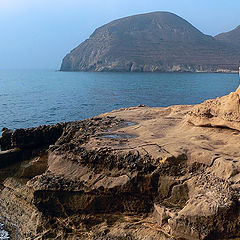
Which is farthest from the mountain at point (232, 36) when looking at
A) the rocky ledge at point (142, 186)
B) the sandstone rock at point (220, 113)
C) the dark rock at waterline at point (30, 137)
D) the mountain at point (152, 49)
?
the rocky ledge at point (142, 186)

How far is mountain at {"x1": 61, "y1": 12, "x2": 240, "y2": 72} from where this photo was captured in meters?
113

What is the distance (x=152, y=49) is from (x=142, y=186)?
123m

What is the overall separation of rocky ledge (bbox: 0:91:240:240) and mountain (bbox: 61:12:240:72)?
100 meters

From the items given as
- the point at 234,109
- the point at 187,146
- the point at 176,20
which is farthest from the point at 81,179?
the point at 176,20

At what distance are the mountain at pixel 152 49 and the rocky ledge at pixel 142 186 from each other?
100176mm

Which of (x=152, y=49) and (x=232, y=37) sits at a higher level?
(x=232, y=37)

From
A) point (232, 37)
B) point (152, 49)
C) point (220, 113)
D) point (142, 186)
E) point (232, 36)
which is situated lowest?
point (142, 186)

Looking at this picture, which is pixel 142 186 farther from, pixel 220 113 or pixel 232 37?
pixel 232 37

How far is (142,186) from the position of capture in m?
8.29

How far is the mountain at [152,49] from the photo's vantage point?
113 m

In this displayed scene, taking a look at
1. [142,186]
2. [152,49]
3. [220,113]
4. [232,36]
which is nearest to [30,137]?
[142,186]

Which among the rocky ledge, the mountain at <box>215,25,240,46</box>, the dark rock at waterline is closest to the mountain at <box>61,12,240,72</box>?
the mountain at <box>215,25,240,46</box>

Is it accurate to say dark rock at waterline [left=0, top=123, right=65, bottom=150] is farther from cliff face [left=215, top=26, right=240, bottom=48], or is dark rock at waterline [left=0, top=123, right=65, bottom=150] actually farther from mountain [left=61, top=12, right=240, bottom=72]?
cliff face [left=215, top=26, right=240, bottom=48]

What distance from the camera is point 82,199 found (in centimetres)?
857
